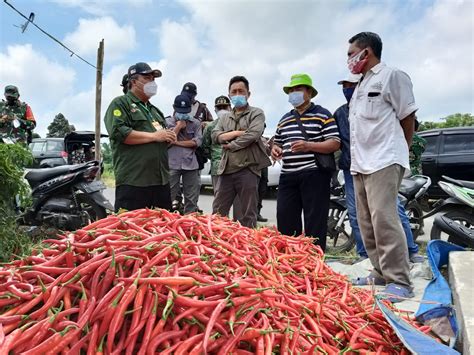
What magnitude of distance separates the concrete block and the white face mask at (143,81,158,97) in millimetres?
2943

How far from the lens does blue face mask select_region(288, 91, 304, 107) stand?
4320 millimetres

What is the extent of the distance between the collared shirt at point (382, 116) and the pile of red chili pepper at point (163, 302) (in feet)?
4.52

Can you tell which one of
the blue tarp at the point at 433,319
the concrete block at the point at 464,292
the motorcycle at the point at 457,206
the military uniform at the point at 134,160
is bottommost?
the blue tarp at the point at 433,319

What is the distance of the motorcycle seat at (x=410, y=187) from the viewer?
5629mm

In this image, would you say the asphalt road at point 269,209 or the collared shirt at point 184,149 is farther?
the asphalt road at point 269,209

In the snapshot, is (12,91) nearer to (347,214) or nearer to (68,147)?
(68,147)

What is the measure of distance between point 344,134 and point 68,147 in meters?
13.1

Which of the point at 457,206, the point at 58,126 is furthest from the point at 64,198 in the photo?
the point at 58,126

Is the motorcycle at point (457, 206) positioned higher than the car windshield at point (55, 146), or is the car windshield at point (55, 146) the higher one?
the car windshield at point (55, 146)

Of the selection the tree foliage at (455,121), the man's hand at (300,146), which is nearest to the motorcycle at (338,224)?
the man's hand at (300,146)

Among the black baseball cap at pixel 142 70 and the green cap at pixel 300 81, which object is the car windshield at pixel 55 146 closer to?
the black baseball cap at pixel 142 70

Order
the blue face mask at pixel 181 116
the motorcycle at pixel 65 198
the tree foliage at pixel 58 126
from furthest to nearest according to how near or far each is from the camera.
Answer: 1. the tree foliage at pixel 58 126
2. the motorcycle at pixel 65 198
3. the blue face mask at pixel 181 116

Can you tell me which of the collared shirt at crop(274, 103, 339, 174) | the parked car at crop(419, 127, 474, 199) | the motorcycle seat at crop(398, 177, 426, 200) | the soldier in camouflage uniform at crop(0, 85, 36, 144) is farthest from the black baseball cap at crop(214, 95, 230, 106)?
the parked car at crop(419, 127, 474, 199)

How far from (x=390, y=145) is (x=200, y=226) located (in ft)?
5.87
